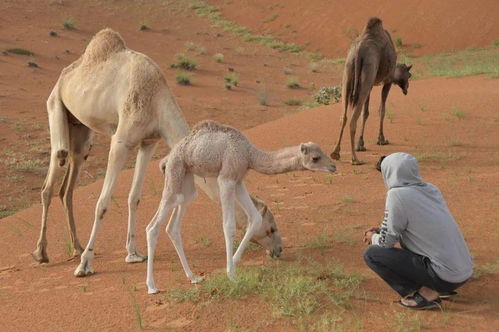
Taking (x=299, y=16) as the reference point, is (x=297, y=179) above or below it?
below

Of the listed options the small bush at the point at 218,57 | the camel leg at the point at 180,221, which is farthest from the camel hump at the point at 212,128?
the small bush at the point at 218,57

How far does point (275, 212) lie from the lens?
7836mm

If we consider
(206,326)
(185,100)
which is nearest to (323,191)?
(206,326)

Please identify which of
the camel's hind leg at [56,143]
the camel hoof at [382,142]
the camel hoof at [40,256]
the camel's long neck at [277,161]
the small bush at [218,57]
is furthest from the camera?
the small bush at [218,57]

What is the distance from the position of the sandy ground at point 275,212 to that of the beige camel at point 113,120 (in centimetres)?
52

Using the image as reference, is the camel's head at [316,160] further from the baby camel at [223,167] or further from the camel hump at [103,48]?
the camel hump at [103,48]

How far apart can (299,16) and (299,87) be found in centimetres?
1904

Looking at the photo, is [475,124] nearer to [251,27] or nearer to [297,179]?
[297,179]

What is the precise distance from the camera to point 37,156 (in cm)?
1322

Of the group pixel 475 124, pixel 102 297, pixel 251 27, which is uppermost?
pixel 251 27

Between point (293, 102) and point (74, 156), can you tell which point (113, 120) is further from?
point (293, 102)

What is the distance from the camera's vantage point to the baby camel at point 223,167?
16.5 feet

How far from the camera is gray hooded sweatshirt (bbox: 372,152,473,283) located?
14.6ft

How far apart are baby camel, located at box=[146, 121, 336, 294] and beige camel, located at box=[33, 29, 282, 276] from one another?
348 millimetres
